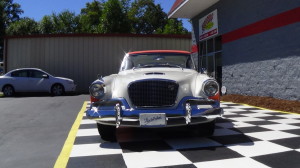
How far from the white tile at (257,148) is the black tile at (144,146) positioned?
89 cm

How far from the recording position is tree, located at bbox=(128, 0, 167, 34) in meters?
44.1

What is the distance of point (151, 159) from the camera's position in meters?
3.02

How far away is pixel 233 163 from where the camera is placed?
9.34 ft

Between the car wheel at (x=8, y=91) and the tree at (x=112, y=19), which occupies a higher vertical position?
the tree at (x=112, y=19)

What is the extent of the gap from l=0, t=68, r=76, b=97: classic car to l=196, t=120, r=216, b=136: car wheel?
33.9ft

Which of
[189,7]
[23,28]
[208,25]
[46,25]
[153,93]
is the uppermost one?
[46,25]

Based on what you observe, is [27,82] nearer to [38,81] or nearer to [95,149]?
[38,81]

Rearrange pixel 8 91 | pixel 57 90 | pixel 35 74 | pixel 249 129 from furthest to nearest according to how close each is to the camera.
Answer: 1. pixel 57 90
2. pixel 35 74
3. pixel 8 91
4. pixel 249 129

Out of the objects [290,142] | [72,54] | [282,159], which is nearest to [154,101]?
[282,159]

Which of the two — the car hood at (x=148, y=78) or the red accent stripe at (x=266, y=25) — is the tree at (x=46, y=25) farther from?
the car hood at (x=148, y=78)

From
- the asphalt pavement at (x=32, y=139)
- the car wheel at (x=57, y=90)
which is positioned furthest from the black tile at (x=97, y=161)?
the car wheel at (x=57, y=90)

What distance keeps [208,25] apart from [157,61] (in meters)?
9.26

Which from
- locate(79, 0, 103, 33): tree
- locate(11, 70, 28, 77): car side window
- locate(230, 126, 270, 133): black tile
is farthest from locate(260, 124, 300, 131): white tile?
locate(79, 0, 103, 33): tree

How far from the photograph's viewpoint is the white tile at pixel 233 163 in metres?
2.76
